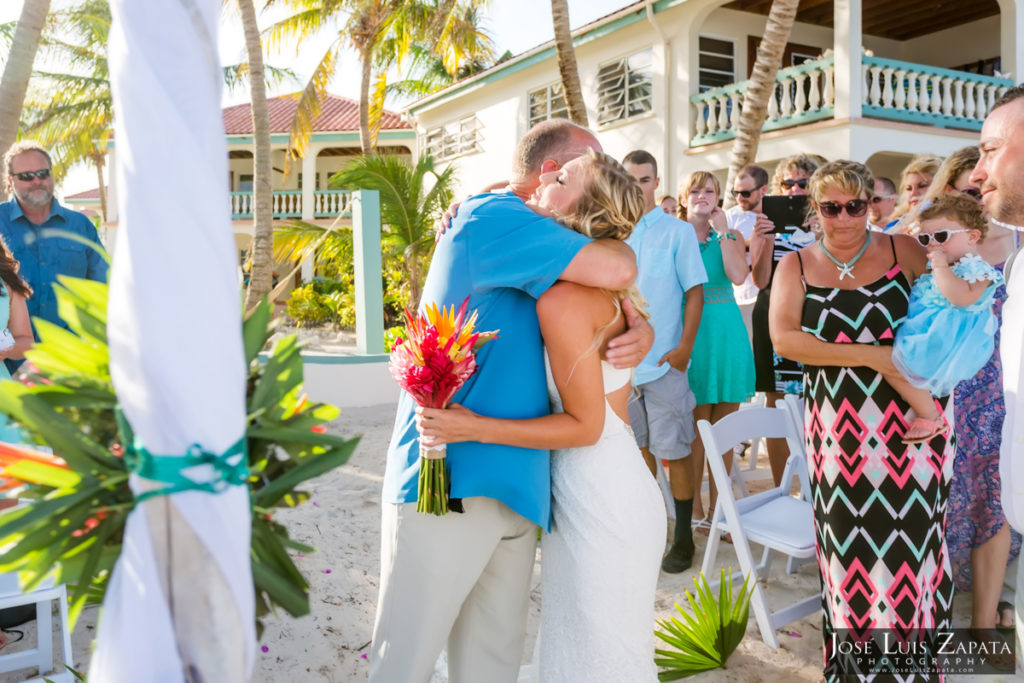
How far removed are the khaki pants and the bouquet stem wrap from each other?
0.10 meters

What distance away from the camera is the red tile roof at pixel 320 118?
29.0 m

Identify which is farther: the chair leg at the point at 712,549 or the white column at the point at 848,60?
the white column at the point at 848,60

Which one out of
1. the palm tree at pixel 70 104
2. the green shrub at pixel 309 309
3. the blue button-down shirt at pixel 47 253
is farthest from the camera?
the palm tree at pixel 70 104

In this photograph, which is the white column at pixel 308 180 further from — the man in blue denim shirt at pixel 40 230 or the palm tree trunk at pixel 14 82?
the man in blue denim shirt at pixel 40 230

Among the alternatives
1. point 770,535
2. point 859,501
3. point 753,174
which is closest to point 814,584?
point 770,535

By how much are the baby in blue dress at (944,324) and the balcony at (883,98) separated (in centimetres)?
1133

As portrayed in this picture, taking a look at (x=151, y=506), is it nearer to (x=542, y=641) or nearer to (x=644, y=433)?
(x=542, y=641)

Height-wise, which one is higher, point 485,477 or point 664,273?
point 664,273

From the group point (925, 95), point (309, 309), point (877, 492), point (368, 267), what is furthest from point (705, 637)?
point (309, 309)

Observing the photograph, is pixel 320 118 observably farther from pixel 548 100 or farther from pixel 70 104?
pixel 548 100

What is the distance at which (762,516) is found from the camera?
385 centimetres

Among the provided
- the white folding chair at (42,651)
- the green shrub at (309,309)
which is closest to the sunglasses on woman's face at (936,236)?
the white folding chair at (42,651)

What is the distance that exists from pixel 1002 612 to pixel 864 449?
4.82ft

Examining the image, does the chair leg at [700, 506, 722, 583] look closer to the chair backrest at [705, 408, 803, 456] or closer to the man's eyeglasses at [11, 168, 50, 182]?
the chair backrest at [705, 408, 803, 456]
